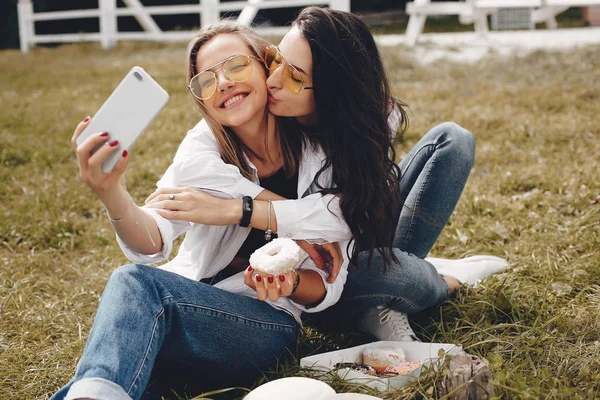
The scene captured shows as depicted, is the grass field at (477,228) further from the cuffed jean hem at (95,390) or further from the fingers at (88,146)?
the fingers at (88,146)

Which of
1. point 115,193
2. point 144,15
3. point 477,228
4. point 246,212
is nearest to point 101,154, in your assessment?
point 115,193

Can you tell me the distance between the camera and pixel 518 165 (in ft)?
13.3

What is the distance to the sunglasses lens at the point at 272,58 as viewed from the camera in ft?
6.93

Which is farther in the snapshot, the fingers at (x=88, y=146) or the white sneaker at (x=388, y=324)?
the white sneaker at (x=388, y=324)

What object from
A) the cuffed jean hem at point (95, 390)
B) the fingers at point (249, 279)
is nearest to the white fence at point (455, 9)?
the fingers at point (249, 279)

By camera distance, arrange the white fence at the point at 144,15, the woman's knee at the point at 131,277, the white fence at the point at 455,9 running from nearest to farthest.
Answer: the woman's knee at the point at 131,277
the white fence at the point at 455,9
the white fence at the point at 144,15

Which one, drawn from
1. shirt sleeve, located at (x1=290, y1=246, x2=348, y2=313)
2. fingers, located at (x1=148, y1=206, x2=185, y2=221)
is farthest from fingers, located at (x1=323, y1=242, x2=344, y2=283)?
fingers, located at (x1=148, y1=206, x2=185, y2=221)

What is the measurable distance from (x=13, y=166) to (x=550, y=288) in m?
3.55

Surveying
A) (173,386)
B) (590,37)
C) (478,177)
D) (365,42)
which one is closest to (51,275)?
(173,386)

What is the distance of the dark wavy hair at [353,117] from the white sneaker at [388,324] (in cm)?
24

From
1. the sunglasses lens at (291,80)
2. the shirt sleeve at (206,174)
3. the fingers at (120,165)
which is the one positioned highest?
the sunglasses lens at (291,80)

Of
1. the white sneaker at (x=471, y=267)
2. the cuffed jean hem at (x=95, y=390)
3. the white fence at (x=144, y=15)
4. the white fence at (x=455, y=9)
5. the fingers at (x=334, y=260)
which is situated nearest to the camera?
the cuffed jean hem at (x=95, y=390)

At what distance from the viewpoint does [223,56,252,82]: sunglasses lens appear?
6.81ft

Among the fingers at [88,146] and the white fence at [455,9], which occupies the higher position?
the fingers at [88,146]
